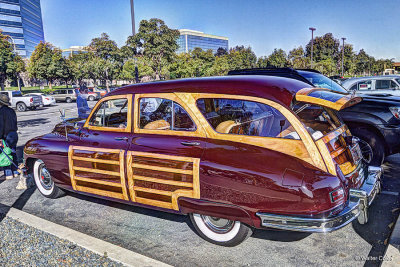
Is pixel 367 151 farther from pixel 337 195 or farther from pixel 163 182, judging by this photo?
pixel 163 182

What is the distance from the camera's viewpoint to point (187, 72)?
135 ft

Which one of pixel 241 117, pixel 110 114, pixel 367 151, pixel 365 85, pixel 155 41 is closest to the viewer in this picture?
pixel 241 117

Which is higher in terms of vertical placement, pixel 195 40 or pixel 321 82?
pixel 195 40

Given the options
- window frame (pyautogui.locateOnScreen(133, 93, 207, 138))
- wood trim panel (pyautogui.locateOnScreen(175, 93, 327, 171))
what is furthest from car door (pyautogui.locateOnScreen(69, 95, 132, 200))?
wood trim panel (pyautogui.locateOnScreen(175, 93, 327, 171))

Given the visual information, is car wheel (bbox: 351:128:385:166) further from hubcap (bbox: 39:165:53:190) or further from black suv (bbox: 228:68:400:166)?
hubcap (bbox: 39:165:53:190)

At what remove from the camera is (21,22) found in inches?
3885

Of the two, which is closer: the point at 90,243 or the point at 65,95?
the point at 90,243

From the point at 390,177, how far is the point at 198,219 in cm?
395

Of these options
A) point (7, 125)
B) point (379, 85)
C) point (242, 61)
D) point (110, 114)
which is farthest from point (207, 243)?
point (242, 61)

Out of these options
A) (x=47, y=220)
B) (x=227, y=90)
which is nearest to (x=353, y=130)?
(x=227, y=90)

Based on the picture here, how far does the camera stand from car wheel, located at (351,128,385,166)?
18.1 feet

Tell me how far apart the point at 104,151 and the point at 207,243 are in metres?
1.68

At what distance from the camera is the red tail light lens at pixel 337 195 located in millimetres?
2822

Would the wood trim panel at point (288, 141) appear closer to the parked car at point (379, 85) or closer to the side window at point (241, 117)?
the side window at point (241, 117)
